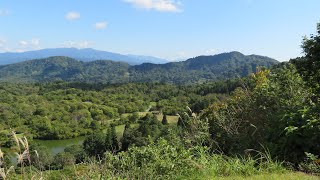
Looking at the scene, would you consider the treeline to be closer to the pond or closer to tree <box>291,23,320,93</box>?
the pond

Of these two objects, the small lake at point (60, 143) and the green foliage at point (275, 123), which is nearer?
the green foliage at point (275, 123)

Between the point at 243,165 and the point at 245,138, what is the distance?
6.55 feet

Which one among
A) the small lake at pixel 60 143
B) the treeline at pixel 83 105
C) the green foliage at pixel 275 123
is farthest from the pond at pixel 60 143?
the green foliage at pixel 275 123

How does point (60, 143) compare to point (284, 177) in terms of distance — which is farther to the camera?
point (60, 143)

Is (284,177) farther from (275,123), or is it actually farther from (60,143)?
(60,143)

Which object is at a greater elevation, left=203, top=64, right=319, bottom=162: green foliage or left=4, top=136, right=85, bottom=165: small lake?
left=203, top=64, right=319, bottom=162: green foliage

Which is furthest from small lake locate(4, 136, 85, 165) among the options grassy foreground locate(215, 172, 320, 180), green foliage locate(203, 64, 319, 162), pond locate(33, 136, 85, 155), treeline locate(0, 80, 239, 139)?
grassy foreground locate(215, 172, 320, 180)

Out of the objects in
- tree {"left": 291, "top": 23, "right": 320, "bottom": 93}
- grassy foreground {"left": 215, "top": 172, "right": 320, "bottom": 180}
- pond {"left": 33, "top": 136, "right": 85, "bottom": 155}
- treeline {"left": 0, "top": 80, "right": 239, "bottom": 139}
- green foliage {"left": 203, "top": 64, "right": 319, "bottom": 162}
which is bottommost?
pond {"left": 33, "top": 136, "right": 85, "bottom": 155}

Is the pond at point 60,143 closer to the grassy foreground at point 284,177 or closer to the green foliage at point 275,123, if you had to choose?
the green foliage at point 275,123

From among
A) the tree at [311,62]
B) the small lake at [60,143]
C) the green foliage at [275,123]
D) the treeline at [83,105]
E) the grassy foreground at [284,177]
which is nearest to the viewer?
the grassy foreground at [284,177]

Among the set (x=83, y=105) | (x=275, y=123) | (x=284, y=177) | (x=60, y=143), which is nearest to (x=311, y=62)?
(x=275, y=123)

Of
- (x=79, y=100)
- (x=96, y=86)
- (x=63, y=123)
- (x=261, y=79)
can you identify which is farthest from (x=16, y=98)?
(x=261, y=79)

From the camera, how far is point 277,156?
14.9 ft

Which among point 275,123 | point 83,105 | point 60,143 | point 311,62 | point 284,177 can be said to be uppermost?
point 311,62
